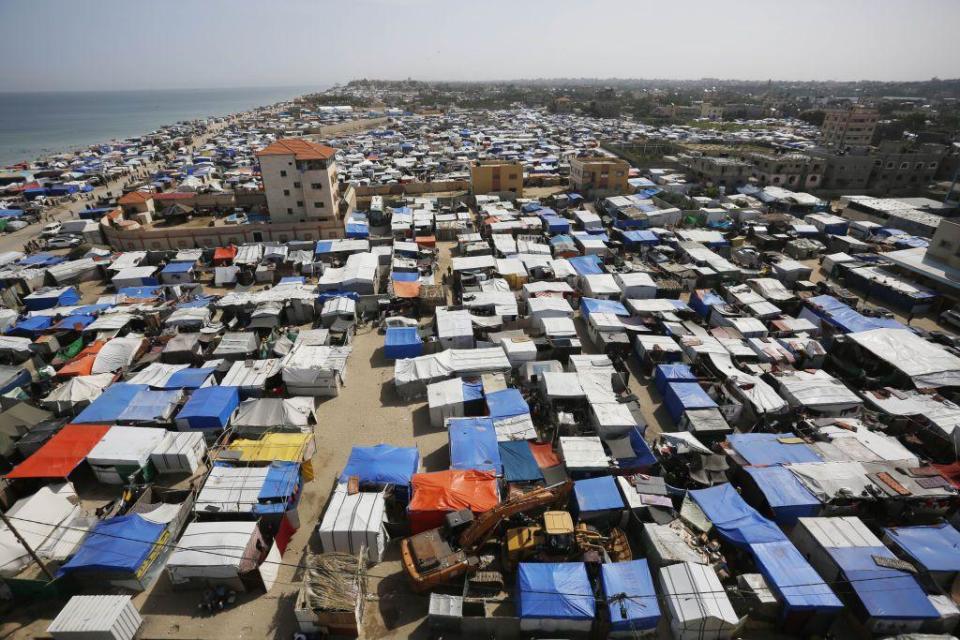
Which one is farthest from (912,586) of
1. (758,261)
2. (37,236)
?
(37,236)

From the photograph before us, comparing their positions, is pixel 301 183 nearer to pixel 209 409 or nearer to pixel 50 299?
pixel 50 299

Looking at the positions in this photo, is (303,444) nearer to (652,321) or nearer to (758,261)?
(652,321)

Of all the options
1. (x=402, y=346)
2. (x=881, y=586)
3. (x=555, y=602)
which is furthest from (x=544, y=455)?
(x=402, y=346)

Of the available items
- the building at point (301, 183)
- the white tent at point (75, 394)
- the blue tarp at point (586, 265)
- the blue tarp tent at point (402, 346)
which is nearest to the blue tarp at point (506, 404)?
the blue tarp tent at point (402, 346)

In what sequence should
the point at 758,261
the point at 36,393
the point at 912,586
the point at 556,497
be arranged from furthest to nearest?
1. the point at 758,261
2. the point at 36,393
3. the point at 556,497
4. the point at 912,586

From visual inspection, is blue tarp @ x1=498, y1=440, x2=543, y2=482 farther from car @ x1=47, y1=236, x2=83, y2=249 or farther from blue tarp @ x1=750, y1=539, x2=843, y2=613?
car @ x1=47, y1=236, x2=83, y2=249

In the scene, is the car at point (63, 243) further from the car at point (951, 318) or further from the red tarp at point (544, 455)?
the car at point (951, 318)

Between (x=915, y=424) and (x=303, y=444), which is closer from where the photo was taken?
(x=303, y=444)
